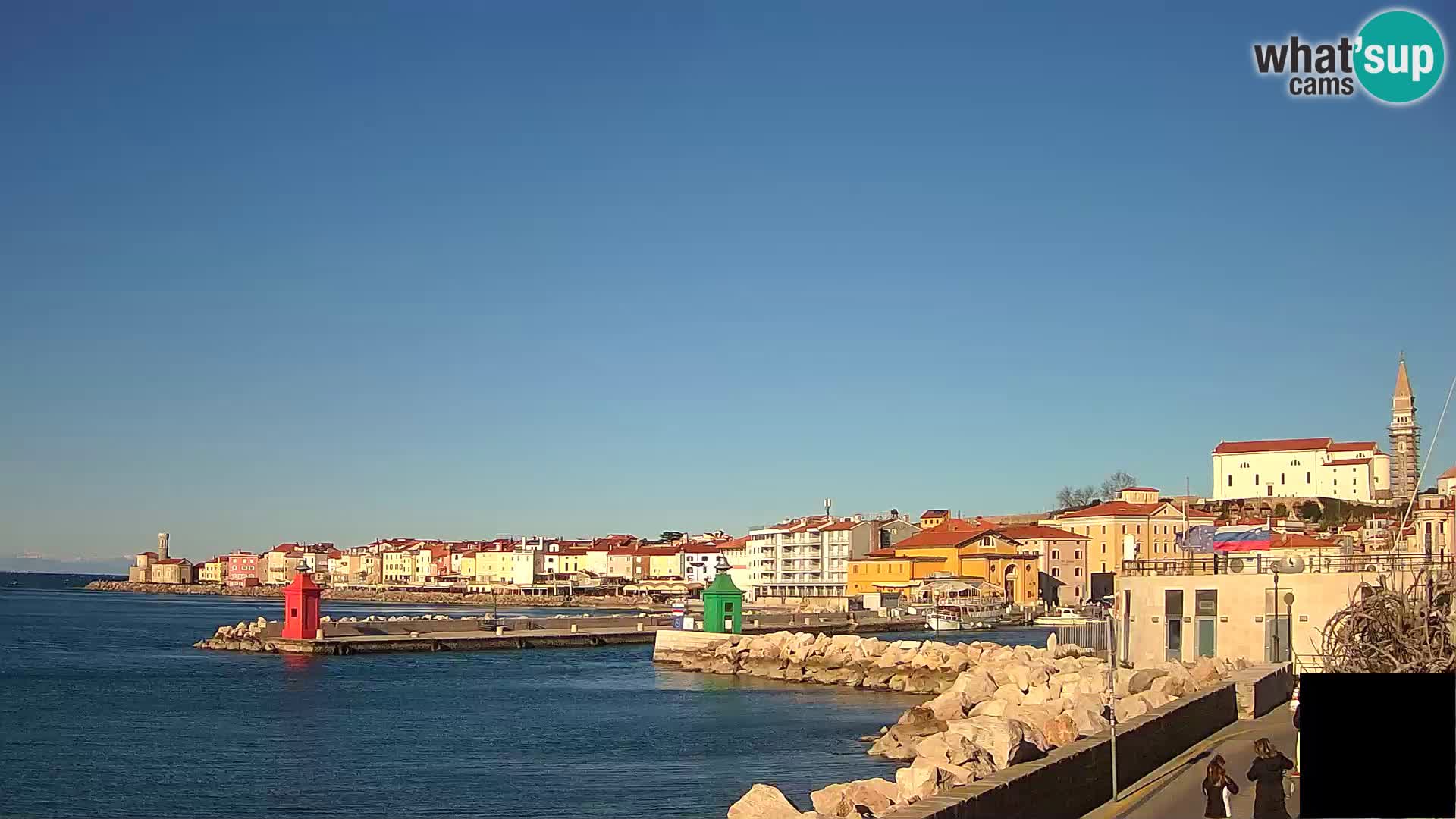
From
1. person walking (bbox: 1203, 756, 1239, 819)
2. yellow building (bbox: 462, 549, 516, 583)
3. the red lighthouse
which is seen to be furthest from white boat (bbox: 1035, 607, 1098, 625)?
→ yellow building (bbox: 462, 549, 516, 583)

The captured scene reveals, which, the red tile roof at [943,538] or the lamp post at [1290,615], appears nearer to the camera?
the lamp post at [1290,615]

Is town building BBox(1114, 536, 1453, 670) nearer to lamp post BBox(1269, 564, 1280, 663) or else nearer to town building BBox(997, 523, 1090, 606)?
lamp post BBox(1269, 564, 1280, 663)

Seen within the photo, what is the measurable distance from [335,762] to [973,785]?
2076 centimetres

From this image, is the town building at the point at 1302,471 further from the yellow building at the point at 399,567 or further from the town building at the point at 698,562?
the yellow building at the point at 399,567

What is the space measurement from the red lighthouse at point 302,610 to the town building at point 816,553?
4961cm

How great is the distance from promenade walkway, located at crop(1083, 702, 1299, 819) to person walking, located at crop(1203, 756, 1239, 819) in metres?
0.41

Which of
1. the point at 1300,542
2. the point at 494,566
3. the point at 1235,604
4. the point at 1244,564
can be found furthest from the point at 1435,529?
the point at 494,566

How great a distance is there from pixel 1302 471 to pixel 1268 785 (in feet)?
380

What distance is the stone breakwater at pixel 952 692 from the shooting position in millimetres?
16312

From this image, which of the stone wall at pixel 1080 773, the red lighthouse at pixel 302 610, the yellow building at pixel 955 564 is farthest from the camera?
the yellow building at pixel 955 564

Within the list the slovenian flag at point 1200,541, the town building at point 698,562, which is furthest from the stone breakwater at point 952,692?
the town building at point 698,562

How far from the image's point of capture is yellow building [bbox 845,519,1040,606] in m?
99.9

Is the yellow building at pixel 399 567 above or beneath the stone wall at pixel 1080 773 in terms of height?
beneath

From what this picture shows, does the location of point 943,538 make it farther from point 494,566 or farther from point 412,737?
point 494,566
